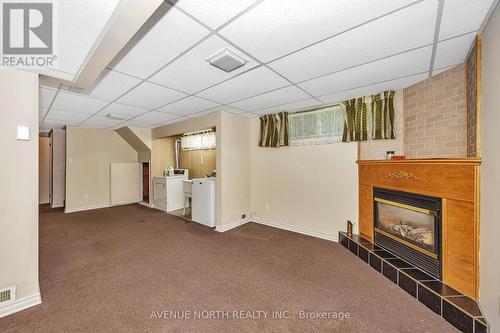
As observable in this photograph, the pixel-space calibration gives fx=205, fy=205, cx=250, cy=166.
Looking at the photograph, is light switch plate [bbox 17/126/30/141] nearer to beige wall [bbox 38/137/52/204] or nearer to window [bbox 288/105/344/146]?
window [bbox 288/105/344/146]

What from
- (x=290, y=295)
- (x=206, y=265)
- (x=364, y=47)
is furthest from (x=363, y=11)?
(x=206, y=265)

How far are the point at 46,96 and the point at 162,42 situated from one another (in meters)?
2.54

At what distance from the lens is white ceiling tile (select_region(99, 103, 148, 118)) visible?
345 centimetres

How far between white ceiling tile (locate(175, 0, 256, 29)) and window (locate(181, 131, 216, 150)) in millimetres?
3854

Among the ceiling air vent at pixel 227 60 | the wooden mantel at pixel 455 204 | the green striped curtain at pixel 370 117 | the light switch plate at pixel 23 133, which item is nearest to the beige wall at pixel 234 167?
the ceiling air vent at pixel 227 60

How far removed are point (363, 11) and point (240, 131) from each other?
10.2 feet

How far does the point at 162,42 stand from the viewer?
163 centimetres

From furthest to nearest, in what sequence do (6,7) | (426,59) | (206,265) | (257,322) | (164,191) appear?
(164,191) < (206,265) < (426,59) < (257,322) < (6,7)

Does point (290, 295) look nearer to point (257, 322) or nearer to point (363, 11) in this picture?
point (257, 322)

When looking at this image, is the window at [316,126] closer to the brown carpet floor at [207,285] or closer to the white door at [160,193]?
the brown carpet floor at [207,285]

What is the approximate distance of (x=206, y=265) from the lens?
8.55 feet

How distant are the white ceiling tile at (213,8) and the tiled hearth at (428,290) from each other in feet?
8.92

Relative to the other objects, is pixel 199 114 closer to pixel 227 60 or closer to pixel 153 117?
pixel 153 117

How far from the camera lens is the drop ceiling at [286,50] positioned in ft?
4.37
